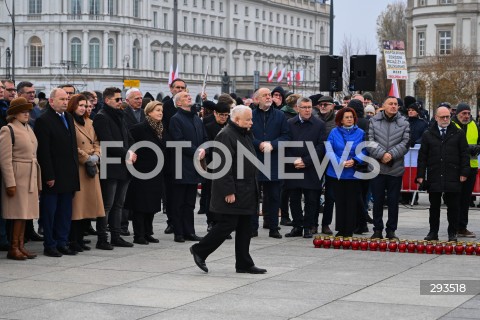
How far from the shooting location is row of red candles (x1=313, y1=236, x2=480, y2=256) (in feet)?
49.5

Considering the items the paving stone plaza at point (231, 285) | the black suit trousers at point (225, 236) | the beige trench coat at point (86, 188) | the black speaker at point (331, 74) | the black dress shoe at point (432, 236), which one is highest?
the black speaker at point (331, 74)

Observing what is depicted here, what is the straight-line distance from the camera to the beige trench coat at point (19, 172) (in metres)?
14.1

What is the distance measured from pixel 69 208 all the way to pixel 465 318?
6102 mm

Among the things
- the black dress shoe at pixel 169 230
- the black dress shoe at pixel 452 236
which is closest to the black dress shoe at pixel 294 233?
the black dress shoe at pixel 169 230

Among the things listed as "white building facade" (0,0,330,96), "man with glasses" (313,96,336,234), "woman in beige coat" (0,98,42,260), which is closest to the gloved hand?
"woman in beige coat" (0,98,42,260)

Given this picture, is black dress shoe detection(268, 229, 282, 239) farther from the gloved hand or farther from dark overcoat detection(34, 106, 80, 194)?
the gloved hand

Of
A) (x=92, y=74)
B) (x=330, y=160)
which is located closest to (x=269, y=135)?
(x=330, y=160)

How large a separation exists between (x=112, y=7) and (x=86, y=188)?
364 ft

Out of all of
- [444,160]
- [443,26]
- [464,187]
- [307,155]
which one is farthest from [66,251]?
[443,26]

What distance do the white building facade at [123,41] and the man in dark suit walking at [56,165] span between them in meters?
99.9

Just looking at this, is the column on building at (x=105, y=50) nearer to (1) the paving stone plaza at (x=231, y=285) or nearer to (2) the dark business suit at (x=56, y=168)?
(1) the paving stone plaza at (x=231, y=285)

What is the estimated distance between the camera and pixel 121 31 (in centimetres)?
12394

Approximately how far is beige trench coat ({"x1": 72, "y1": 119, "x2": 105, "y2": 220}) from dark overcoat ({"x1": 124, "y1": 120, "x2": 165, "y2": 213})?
0.95 m

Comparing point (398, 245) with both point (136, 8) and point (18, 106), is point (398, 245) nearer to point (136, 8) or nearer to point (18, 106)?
point (18, 106)
